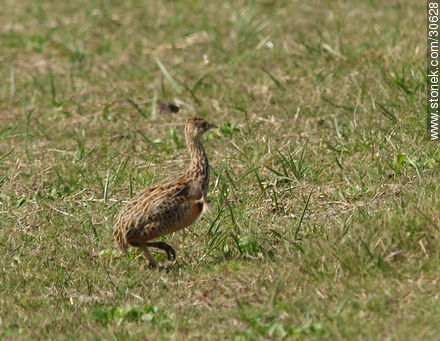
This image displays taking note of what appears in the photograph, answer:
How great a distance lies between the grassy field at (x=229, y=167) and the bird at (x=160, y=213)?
0.21 meters

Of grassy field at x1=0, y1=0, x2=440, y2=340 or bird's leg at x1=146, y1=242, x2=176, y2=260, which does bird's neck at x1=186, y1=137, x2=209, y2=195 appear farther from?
bird's leg at x1=146, y1=242, x2=176, y2=260

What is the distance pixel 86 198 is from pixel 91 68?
12.9 feet

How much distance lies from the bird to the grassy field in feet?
0.68

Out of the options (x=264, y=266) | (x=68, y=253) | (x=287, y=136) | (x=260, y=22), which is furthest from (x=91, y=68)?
(x=264, y=266)

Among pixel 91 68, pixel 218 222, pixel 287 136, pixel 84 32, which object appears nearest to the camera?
pixel 218 222

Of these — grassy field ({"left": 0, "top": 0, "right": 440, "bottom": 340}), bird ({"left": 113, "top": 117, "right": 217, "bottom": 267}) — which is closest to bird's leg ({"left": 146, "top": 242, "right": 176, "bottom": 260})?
bird ({"left": 113, "top": 117, "right": 217, "bottom": 267})

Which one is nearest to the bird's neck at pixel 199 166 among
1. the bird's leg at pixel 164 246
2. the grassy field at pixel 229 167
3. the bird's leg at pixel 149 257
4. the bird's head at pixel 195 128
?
the bird's head at pixel 195 128

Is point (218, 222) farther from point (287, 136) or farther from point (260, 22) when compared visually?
point (260, 22)

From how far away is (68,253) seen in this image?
315 inches

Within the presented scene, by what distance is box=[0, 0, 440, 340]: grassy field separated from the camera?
6.80 m

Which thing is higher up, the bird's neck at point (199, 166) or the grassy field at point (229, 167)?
the bird's neck at point (199, 166)

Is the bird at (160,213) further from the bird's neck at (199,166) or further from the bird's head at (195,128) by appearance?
the bird's head at (195,128)

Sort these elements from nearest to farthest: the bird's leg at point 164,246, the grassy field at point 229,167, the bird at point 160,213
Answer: the grassy field at point 229,167 < the bird at point 160,213 < the bird's leg at point 164,246

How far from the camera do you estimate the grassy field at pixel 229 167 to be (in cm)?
680
